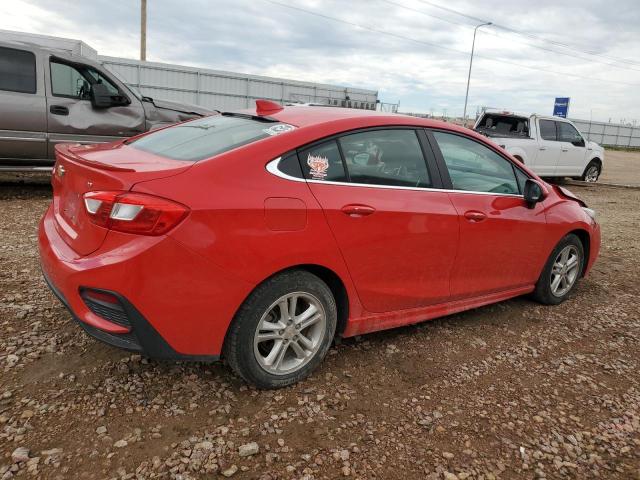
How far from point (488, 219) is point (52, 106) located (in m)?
6.10

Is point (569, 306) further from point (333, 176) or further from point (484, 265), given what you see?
point (333, 176)

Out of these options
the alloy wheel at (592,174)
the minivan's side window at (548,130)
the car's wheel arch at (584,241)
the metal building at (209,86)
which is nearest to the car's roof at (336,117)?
the car's wheel arch at (584,241)

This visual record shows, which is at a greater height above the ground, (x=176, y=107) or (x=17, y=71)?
(x=17, y=71)

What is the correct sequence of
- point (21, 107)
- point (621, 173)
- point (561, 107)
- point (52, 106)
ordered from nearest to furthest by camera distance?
point (21, 107) → point (52, 106) → point (621, 173) → point (561, 107)

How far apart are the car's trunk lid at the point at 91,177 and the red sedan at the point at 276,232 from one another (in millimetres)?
12

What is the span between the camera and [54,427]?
91.3 inches

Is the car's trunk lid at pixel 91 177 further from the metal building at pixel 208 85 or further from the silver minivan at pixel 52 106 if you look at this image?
the metal building at pixel 208 85

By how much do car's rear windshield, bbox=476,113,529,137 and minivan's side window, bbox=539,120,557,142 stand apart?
517mm

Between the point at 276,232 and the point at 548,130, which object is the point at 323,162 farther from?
the point at 548,130

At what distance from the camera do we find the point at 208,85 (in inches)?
929

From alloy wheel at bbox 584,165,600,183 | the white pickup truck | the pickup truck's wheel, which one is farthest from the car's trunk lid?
alloy wheel at bbox 584,165,600,183

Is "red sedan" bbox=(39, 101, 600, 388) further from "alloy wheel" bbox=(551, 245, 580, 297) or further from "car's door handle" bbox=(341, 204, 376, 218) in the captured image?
"alloy wheel" bbox=(551, 245, 580, 297)

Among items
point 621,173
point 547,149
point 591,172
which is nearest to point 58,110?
point 547,149

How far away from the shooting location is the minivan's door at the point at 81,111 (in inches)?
271
